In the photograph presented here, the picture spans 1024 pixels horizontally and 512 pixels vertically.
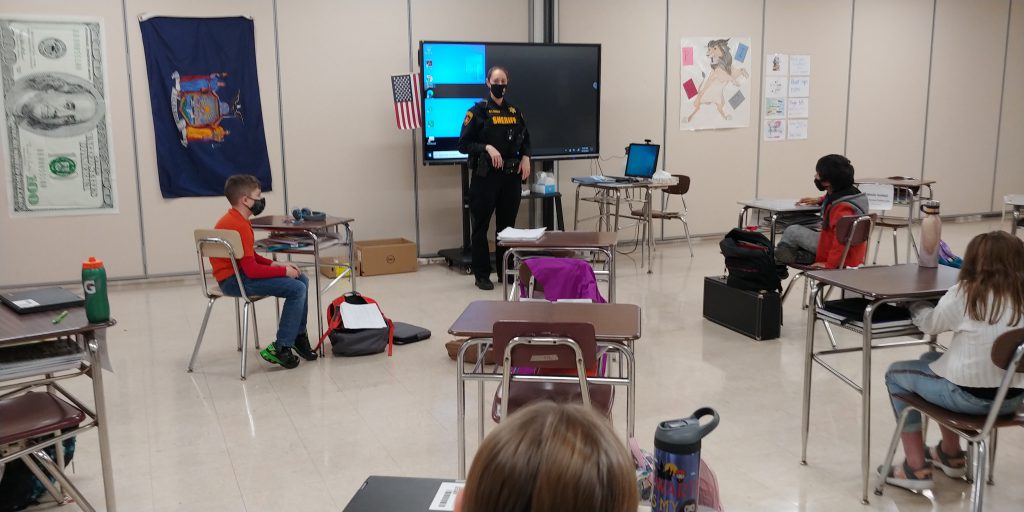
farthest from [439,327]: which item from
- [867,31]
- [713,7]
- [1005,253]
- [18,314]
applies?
[867,31]

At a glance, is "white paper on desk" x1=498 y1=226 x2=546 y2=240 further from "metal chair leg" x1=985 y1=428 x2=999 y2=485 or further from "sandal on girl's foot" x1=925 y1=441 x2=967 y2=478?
"metal chair leg" x1=985 y1=428 x2=999 y2=485

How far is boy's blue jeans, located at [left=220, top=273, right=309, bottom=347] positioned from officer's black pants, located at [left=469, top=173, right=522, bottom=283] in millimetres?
2104

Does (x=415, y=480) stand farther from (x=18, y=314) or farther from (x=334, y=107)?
(x=334, y=107)

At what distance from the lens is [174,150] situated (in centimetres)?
689

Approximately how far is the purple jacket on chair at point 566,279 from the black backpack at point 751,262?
177 cm

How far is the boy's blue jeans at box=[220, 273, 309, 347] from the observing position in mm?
4602

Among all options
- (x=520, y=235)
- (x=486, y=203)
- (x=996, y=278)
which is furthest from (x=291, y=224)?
(x=996, y=278)

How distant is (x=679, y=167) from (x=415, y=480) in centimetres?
746

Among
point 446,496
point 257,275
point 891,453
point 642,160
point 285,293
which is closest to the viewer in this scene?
point 446,496

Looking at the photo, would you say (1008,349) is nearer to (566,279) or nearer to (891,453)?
(891,453)

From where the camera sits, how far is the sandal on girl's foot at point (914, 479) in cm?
313

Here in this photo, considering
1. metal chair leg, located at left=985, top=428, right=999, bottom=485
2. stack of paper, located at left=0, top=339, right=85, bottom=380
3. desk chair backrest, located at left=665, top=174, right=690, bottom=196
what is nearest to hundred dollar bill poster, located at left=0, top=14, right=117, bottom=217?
stack of paper, located at left=0, top=339, right=85, bottom=380

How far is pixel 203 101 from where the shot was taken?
692 centimetres

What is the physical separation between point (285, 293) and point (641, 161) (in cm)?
409
